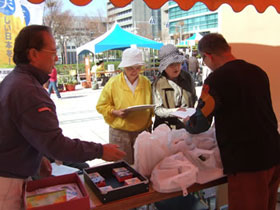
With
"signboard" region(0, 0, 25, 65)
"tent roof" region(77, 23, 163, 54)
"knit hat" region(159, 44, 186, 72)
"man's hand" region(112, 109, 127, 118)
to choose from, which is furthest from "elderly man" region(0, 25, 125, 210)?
"tent roof" region(77, 23, 163, 54)

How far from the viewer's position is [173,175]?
1704 millimetres

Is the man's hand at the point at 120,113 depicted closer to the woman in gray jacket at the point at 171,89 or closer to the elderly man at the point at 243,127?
the woman in gray jacket at the point at 171,89

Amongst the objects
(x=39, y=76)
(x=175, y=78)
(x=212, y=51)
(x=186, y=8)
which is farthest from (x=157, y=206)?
(x=186, y=8)

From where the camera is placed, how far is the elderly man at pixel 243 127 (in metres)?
1.63

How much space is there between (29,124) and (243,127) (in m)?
1.15

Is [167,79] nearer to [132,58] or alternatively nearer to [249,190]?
[132,58]

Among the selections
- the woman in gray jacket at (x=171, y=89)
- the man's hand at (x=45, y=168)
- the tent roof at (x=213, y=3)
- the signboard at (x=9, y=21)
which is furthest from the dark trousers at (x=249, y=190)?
the signboard at (x=9, y=21)

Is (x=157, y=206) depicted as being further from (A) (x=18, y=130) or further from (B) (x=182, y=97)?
(A) (x=18, y=130)

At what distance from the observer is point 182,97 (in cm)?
273

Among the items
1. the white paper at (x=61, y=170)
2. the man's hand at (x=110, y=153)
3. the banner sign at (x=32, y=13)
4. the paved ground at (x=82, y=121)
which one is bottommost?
the paved ground at (x=82, y=121)

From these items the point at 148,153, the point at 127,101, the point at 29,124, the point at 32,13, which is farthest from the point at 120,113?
the point at 32,13

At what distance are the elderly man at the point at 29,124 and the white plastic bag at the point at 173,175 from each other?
35 cm

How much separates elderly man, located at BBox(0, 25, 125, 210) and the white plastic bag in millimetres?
352

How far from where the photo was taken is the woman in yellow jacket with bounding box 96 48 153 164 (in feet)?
8.96
